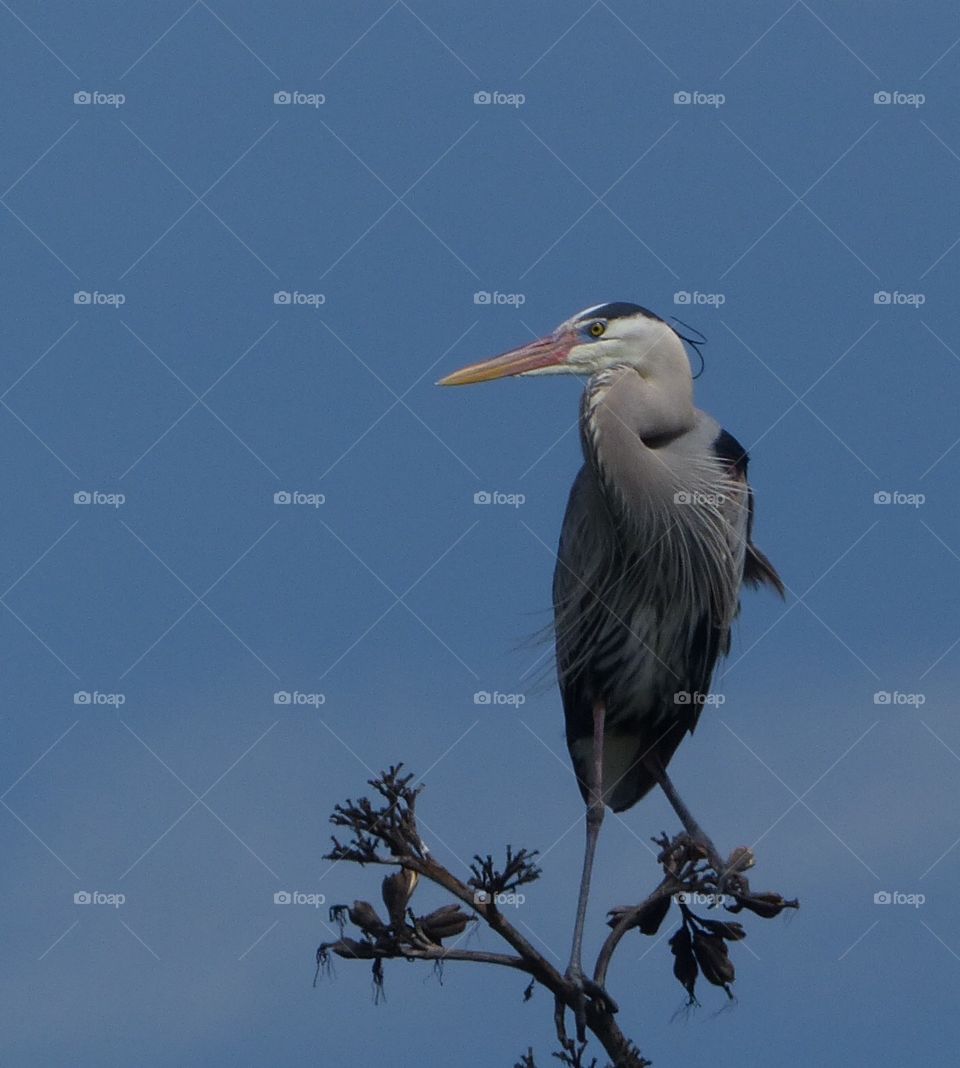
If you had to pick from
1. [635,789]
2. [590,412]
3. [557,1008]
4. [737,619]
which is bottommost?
[557,1008]

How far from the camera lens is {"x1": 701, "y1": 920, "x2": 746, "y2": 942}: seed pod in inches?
227

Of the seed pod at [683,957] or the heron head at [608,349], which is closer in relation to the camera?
the seed pod at [683,957]

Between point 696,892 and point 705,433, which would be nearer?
point 696,892

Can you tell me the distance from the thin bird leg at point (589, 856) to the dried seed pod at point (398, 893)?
0.58 m

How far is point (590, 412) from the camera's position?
786cm

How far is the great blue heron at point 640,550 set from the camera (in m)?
7.81

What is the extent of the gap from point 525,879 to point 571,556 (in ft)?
10.9

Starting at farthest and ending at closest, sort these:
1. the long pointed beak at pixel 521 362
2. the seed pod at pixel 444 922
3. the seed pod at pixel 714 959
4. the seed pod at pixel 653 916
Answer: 1. the long pointed beak at pixel 521 362
2. the seed pod at pixel 714 959
3. the seed pod at pixel 653 916
4. the seed pod at pixel 444 922

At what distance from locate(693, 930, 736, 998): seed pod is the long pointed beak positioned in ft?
8.61

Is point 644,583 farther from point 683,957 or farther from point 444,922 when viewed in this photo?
point 444,922

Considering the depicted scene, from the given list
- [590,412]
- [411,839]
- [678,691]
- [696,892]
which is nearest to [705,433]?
[590,412]

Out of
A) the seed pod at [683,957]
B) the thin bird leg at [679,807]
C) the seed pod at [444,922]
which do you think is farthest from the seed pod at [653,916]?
the thin bird leg at [679,807]

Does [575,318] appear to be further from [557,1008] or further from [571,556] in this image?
[557,1008]

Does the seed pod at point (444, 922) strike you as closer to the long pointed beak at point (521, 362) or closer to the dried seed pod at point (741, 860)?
the dried seed pod at point (741, 860)
